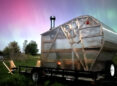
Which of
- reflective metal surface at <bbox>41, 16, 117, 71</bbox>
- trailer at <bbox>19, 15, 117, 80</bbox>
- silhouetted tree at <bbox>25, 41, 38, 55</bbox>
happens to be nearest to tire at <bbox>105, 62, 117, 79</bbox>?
trailer at <bbox>19, 15, 117, 80</bbox>

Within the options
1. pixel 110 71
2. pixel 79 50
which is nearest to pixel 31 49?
pixel 79 50

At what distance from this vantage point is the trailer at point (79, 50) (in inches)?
383

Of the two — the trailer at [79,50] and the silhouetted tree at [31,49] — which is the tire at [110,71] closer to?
the trailer at [79,50]

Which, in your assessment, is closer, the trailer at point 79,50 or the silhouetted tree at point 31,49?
the trailer at point 79,50

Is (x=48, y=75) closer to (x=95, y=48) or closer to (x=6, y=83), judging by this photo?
(x=6, y=83)

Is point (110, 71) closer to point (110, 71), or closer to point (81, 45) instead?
point (110, 71)

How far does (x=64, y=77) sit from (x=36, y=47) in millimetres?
80972

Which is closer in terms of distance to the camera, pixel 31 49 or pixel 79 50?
pixel 79 50

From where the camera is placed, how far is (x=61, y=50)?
1161cm

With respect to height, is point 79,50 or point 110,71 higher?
point 79,50

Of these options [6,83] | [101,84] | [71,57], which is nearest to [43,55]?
[71,57]

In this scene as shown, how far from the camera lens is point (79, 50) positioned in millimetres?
10602

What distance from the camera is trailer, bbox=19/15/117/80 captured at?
9.73m

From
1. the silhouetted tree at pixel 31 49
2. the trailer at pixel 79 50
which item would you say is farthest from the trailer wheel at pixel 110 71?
the silhouetted tree at pixel 31 49
